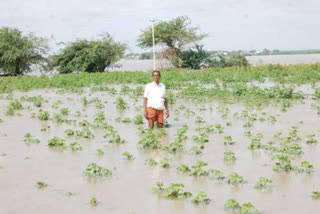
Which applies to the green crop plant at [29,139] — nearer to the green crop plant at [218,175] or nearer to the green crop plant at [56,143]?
the green crop plant at [56,143]

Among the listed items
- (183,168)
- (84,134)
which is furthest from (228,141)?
(84,134)

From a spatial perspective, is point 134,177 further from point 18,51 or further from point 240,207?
point 18,51

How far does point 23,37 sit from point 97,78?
13.1 metres

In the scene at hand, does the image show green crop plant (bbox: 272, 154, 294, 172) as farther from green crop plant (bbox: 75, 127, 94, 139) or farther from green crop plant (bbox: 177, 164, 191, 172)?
green crop plant (bbox: 75, 127, 94, 139)

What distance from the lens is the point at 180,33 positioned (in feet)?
125

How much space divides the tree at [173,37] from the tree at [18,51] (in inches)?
369

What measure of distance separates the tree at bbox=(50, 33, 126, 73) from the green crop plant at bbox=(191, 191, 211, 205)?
106 feet

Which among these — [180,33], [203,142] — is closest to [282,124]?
[203,142]

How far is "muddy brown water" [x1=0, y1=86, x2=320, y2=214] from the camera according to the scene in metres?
5.25

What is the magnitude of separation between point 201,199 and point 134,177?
1.41 metres

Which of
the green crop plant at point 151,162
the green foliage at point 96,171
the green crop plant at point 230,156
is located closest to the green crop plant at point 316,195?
the green crop plant at point 230,156

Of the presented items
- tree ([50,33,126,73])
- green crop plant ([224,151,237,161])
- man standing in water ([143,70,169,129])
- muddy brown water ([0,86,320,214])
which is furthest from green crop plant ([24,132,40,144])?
tree ([50,33,126,73])

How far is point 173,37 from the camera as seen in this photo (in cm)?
3812

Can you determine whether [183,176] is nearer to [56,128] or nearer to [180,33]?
[56,128]
